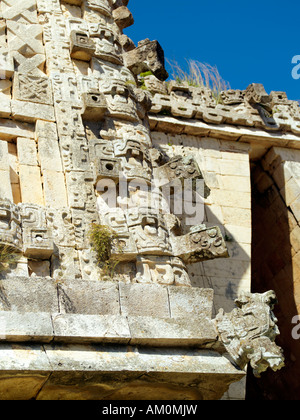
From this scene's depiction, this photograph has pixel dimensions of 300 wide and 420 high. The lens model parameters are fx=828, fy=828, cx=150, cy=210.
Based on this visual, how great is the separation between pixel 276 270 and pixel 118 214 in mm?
4073

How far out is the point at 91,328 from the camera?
7.87m

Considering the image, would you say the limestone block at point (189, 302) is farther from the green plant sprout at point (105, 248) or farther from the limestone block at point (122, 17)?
the limestone block at point (122, 17)

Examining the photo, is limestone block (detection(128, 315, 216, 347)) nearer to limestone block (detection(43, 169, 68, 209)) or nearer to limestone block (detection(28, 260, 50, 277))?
limestone block (detection(28, 260, 50, 277))

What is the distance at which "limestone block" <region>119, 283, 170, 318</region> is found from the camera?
8344 millimetres

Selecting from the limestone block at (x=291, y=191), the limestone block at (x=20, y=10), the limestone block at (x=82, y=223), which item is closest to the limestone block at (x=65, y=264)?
the limestone block at (x=82, y=223)

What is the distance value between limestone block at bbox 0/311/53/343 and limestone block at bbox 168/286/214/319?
1.43 metres

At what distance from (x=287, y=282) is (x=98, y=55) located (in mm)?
4370

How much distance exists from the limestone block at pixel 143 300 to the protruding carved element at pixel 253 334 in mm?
602

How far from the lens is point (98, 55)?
11195 millimetres
